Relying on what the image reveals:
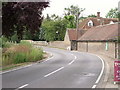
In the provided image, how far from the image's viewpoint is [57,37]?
243ft

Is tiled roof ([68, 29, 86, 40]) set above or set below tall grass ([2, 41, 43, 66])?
above

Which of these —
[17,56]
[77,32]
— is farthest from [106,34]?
[17,56]

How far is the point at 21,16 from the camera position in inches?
581

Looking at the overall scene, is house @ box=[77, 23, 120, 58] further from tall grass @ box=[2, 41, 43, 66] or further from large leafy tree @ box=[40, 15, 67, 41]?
large leafy tree @ box=[40, 15, 67, 41]

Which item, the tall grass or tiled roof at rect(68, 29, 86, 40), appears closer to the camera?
the tall grass

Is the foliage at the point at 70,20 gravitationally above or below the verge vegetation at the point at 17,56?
above

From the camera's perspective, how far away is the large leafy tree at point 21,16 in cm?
1463

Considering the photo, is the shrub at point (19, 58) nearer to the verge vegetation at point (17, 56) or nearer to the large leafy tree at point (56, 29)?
the verge vegetation at point (17, 56)

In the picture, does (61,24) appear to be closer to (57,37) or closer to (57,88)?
A: (57,37)

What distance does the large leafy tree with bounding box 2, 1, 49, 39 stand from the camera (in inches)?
576

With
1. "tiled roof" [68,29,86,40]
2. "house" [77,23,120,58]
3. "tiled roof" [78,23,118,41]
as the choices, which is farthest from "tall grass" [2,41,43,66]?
"tiled roof" [68,29,86,40]

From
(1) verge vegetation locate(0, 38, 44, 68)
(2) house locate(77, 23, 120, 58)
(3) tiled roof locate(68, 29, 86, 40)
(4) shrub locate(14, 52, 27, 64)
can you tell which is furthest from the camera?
(3) tiled roof locate(68, 29, 86, 40)

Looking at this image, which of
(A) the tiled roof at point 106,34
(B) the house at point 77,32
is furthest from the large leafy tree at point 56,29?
(A) the tiled roof at point 106,34

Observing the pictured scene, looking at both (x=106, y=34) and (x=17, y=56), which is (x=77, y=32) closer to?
(x=106, y=34)
